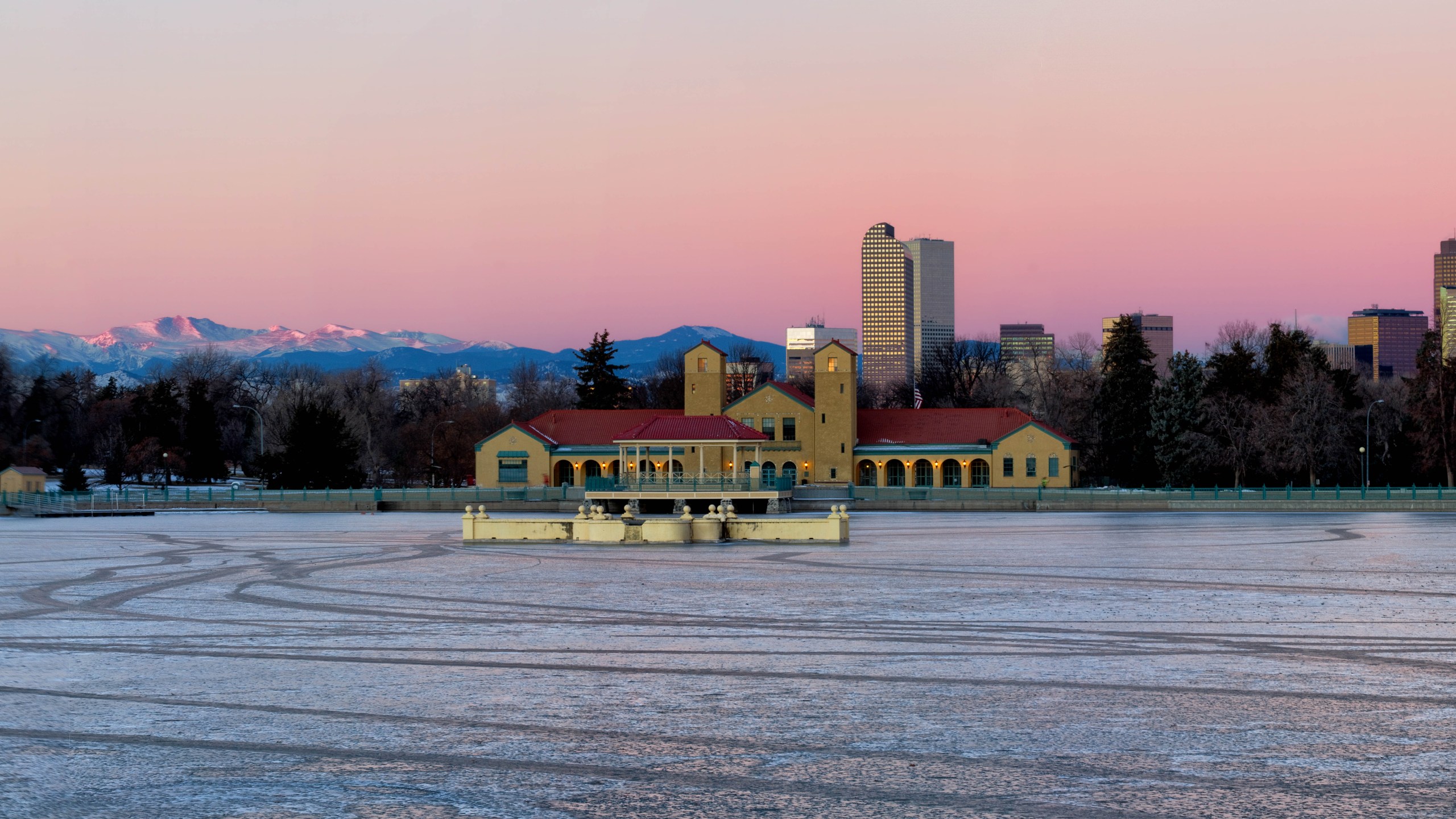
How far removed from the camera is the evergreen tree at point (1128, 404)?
293 ft

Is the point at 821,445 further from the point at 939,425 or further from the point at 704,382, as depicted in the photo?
the point at 704,382

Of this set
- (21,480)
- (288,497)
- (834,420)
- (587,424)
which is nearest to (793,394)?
(834,420)

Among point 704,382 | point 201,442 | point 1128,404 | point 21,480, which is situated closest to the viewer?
point 21,480

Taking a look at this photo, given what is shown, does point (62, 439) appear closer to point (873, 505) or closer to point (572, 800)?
point (873, 505)

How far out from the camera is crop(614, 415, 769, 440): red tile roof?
73.0 meters

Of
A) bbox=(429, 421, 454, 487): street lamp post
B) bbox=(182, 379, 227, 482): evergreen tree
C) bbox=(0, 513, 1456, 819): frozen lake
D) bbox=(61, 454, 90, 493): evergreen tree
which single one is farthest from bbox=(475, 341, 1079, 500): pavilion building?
bbox=(0, 513, 1456, 819): frozen lake

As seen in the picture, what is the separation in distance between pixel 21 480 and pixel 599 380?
1759 inches

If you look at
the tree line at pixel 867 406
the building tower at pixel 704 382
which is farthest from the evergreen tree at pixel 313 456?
the building tower at pixel 704 382

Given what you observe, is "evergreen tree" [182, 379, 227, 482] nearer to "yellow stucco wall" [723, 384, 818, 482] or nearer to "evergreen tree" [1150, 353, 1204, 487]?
"yellow stucco wall" [723, 384, 818, 482]

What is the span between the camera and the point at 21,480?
82.9 metres

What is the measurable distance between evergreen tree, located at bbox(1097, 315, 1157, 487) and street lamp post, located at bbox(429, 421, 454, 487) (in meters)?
48.1

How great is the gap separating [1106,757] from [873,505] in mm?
62933

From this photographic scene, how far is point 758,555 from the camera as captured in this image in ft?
104

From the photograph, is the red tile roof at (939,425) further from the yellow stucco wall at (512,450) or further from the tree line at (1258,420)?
the yellow stucco wall at (512,450)
